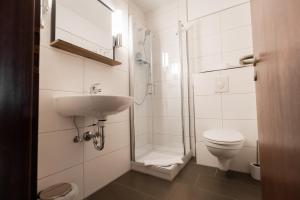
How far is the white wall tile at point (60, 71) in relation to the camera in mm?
1050

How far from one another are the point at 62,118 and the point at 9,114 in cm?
99

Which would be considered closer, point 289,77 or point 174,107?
point 289,77

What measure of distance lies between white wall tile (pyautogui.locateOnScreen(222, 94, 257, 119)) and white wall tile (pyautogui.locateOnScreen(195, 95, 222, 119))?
0.22 feet

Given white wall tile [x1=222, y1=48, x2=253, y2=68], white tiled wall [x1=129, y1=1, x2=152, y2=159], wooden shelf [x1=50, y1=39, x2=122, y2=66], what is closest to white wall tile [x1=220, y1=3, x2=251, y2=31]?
white wall tile [x1=222, y1=48, x2=253, y2=68]

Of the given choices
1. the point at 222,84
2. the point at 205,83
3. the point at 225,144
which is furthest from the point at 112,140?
the point at 222,84

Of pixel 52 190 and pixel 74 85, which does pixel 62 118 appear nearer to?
pixel 74 85

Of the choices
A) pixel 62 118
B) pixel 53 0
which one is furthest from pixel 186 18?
pixel 62 118

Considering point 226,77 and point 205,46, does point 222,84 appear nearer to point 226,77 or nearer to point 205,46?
point 226,77

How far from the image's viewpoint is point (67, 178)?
115 cm

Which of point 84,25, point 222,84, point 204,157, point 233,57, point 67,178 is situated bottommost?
point 204,157

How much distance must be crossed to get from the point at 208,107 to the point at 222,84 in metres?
0.34

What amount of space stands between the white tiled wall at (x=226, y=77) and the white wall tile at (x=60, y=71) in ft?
4.77

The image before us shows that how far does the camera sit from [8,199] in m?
0.25

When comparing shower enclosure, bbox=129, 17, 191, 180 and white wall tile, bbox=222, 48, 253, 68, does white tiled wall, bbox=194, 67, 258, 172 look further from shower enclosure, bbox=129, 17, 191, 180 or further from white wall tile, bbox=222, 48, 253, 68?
shower enclosure, bbox=129, 17, 191, 180
